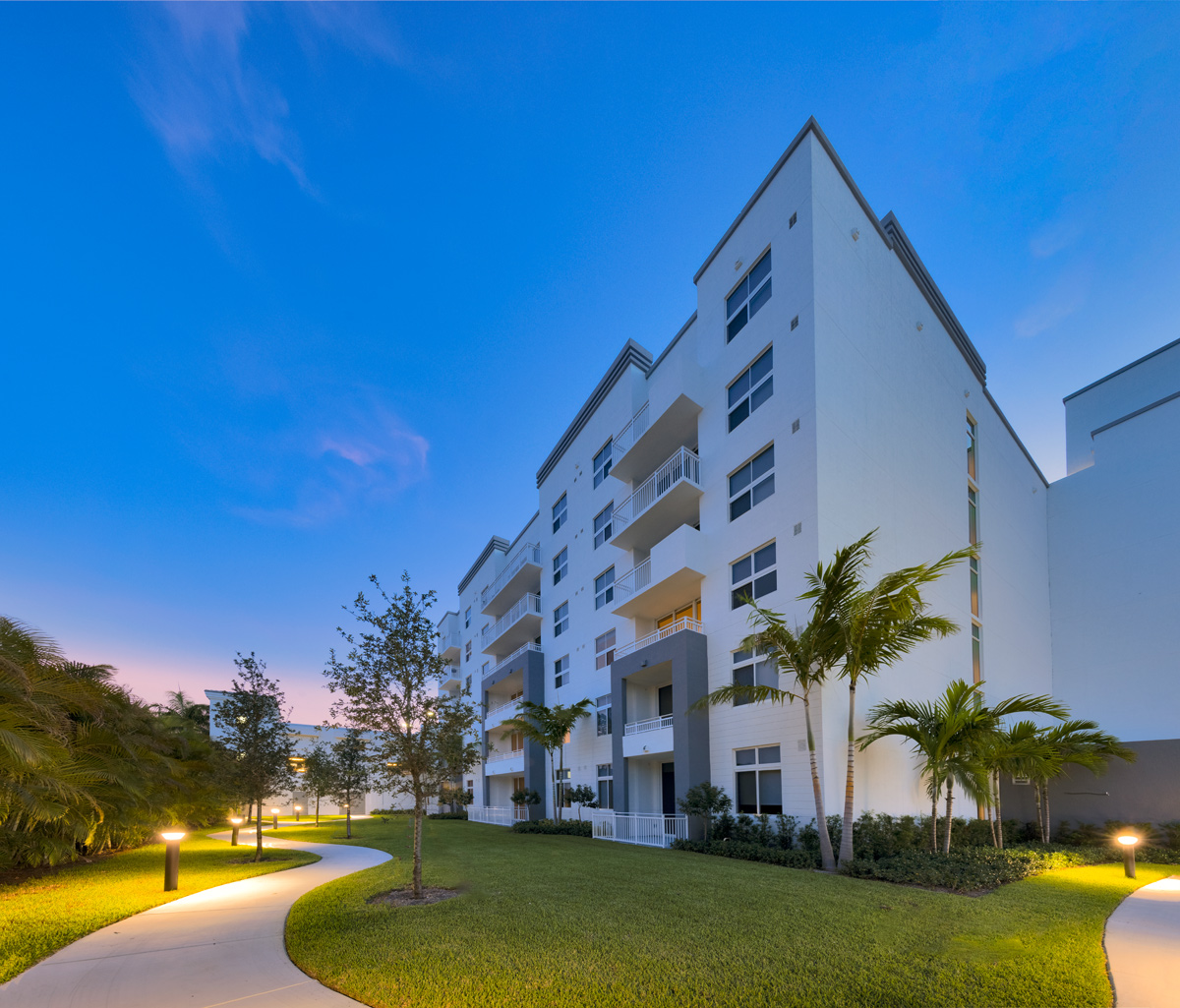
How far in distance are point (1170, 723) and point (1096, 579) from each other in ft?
20.8

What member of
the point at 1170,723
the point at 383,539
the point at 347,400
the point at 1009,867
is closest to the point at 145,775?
the point at 1009,867

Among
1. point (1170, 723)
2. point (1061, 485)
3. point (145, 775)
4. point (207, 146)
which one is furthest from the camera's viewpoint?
point (1061, 485)

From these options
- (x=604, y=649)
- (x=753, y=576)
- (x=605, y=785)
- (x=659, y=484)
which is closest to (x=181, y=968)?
(x=753, y=576)

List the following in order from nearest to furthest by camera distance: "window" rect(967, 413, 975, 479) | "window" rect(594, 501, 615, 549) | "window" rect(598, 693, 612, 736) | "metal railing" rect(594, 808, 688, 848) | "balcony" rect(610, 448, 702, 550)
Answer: "metal railing" rect(594, 808, 688, 848) → "balcony" rect(610, 448, 702, 550) → "window" rect(967, 413, 975, 479) → "window" rect(598, 693, 612, 736) → "window" rect(594, 501, 615, 549)

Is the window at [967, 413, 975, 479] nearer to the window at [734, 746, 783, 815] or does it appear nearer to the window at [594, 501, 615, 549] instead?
the window at [594, 501, 615, 549]

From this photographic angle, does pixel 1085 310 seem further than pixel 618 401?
No

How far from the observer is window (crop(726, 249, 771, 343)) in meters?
18.9

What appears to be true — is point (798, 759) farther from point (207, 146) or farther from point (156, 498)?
point (156, 498)

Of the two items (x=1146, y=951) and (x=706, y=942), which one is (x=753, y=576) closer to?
(x=1146, y=951)

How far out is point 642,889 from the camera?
10.2 metres

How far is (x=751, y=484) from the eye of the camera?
18.5 metres

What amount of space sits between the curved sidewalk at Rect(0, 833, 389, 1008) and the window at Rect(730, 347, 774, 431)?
16.1 m

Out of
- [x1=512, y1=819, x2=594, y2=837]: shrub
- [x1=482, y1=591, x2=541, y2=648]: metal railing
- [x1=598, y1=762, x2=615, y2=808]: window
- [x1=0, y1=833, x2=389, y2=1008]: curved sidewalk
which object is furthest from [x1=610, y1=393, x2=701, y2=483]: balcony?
[x1=0, y1=833, x2=389, y2=1008]: curved sidewalk

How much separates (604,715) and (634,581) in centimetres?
612
